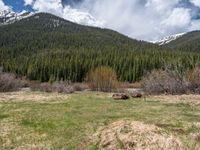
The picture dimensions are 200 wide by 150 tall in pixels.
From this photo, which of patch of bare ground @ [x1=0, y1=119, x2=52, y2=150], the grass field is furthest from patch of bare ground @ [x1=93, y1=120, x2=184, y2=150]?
patch of bare ground @ [x1=0, y1=119, x2=52, y2=150]

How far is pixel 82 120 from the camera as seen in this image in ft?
46.6

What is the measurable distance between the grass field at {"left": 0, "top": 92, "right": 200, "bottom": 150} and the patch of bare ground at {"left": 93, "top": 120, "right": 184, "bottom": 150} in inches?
4.0

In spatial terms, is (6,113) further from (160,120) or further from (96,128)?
(160,120)

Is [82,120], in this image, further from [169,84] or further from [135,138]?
[169,84]

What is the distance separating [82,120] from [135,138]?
10.4 ft

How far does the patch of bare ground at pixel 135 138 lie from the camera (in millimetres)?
11305

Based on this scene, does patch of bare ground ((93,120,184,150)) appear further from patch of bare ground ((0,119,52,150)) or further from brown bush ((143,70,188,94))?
brown bush ((143,70,188,94))

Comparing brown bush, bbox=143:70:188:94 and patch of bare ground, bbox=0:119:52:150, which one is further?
brown bush, bbox=143:70:188:94

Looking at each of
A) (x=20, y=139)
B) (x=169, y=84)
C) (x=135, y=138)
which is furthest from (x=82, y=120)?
(x=169, y=84)

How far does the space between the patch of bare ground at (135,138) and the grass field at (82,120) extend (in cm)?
10

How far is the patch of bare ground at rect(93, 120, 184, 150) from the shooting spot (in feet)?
37.1

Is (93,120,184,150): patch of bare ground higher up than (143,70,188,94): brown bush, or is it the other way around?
(143,70,188,94): brown bush

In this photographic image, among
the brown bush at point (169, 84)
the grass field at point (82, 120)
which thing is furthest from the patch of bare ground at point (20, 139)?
the brown bush at point (169, 84)

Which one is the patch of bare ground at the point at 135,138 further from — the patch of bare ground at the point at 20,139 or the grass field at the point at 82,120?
the patch of bare ground at the point at 20,139
